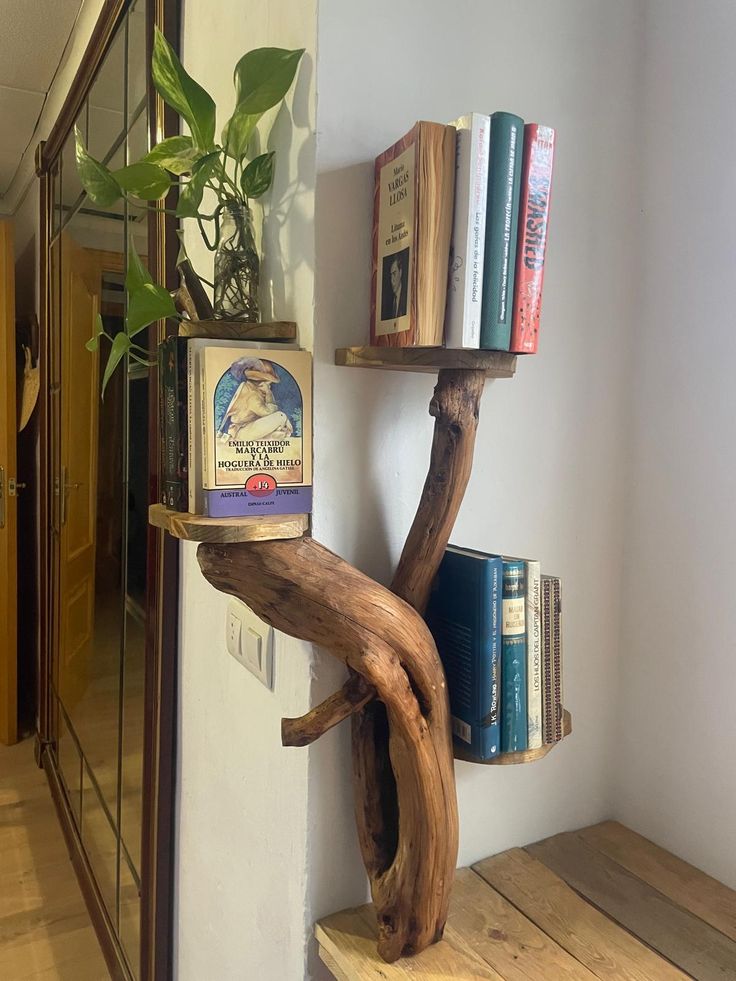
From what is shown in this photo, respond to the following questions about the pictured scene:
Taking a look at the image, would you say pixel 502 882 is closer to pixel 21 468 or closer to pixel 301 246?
pixel 301 246

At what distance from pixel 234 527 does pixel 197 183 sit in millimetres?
385

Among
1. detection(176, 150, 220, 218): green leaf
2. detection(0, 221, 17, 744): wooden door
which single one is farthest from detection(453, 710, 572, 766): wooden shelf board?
detection(0, 221, 17, 744): wooden door

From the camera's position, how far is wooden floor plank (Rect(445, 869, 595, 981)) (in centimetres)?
83

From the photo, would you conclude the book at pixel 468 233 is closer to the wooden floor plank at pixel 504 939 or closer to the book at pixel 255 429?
the book at pixel 255 429

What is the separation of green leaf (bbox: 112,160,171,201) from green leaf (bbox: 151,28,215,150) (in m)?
0.06

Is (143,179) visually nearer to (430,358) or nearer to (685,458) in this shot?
(430,358)

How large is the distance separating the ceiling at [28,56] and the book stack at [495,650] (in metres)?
1.96

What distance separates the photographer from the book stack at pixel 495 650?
33.3 inches

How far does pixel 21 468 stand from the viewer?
125 inches

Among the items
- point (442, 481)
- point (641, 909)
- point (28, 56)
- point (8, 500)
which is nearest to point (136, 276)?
point (442, 481)

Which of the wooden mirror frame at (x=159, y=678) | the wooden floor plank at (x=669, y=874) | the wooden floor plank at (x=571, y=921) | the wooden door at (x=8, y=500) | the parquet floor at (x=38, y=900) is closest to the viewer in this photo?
the wooden floor plank at (x=571, y=921)

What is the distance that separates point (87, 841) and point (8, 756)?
3.49 ft

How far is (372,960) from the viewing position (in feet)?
2.70

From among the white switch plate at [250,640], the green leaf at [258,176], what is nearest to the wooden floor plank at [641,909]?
the white switch plate at [250,640]
